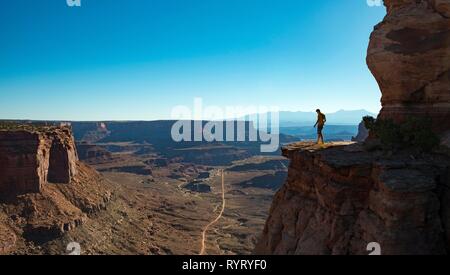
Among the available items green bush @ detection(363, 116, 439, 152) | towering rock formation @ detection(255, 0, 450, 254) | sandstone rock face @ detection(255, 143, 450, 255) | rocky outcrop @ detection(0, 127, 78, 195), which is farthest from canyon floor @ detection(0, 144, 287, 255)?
green bush @ detection(363, 116, 439, 152)

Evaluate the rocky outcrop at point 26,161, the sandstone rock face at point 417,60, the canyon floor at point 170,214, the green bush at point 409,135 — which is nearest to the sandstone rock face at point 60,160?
the rocky outcrop at point 26,161

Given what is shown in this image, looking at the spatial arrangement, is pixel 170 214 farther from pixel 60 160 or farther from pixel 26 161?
pixel 26 161

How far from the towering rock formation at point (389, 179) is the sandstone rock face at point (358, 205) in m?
0.04

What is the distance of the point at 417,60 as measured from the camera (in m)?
23.0

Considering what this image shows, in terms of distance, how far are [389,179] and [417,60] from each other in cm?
867

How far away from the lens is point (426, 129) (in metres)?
21.0

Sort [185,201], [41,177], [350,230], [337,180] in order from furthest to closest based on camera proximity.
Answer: [185,201] < [41,177] < [337,180] < [350,230]

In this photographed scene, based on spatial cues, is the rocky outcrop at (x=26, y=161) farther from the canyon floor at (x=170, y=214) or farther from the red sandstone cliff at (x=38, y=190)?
the canyon floor at (x=170, y=214)

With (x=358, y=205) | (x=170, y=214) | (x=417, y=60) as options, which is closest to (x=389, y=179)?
(x=358, y=205)

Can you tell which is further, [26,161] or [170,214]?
[170,214]
